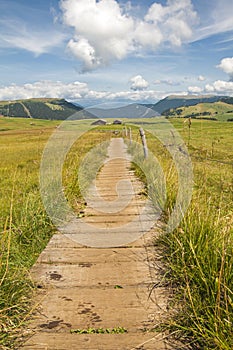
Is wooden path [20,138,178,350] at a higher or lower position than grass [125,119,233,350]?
lower

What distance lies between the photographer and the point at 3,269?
2936 mm

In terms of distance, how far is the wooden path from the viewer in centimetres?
243

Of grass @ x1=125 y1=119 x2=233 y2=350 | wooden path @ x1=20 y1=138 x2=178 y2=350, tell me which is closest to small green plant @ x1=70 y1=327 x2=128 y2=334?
wooden path @ x1=20 y1=138 x2=178 y2=350

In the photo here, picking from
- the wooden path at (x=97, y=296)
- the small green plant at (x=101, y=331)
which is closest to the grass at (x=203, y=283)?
the wooden path at (x=97, y=296)

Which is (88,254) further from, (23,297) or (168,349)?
(168,349)

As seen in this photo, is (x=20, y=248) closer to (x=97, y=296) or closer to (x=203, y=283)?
(x=97, y=296)

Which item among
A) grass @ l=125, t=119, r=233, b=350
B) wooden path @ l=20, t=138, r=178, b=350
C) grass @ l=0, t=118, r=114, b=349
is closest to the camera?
grass @ l=125, t=119, r=233, b=350

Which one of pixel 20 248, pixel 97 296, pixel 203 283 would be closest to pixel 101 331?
pixel 97 296

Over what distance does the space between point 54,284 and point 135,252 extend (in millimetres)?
1145

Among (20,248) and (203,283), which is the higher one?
(203,283)

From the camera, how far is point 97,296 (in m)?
3.04

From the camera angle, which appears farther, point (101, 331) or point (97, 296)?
point (97, 296)

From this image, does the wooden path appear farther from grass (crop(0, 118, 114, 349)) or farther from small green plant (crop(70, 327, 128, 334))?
grass (crop(0, 118, 114, 349))

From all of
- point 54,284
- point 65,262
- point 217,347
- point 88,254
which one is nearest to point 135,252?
point 88,254
